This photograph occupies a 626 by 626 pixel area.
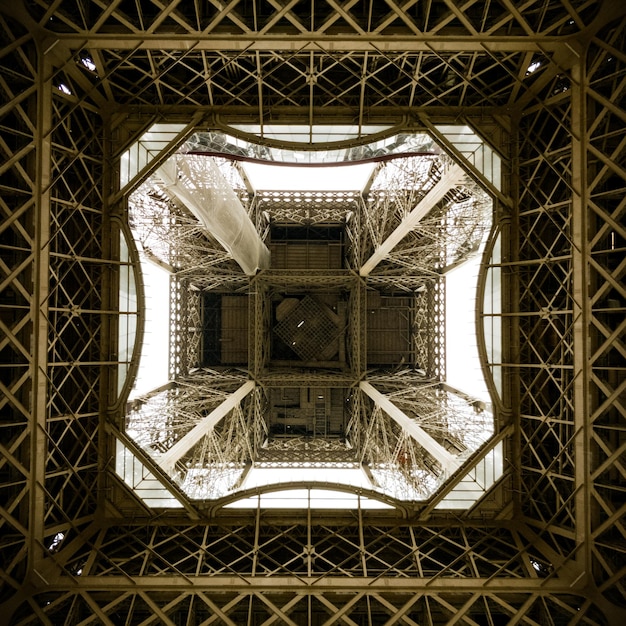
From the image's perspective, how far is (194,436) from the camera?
14406mm

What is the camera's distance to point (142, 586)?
10.2 m

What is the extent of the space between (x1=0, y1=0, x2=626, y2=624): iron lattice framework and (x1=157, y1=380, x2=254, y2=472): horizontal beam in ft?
4.76

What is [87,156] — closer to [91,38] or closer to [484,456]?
[91,38]

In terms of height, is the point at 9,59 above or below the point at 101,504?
above

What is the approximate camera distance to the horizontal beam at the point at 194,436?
42.8 feet

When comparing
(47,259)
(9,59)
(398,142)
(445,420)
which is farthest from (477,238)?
(9,59)

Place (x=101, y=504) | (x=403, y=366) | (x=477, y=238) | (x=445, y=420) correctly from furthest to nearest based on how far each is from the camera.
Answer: (x=403, y=366), (x=445, y=420), (x=477, y=238), (x=101, y=504)

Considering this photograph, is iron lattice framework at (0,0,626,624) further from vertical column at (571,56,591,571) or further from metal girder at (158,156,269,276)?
metal girder at (158,156,269,276)

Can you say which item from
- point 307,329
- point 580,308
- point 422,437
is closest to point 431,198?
point 580,308

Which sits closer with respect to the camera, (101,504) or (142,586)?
(142,586)

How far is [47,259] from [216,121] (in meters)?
5.47

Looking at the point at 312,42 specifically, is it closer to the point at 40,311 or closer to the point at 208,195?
the point at 208,195

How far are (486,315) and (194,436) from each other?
998cm

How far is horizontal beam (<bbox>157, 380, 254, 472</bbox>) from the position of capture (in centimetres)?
1305
